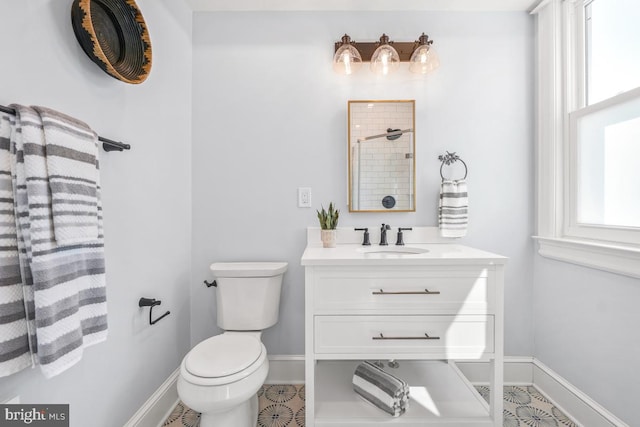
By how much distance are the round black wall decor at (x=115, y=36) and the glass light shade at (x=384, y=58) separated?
1182 millimetres

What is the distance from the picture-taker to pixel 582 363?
148cm

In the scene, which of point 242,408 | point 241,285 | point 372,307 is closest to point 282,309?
point 241,285

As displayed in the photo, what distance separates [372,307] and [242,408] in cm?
73

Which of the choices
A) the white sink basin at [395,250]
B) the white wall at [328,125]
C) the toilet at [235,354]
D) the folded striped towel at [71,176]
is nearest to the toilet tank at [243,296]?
the toilet at [235,354]

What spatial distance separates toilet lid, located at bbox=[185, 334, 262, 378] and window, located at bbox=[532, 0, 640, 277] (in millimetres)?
1652

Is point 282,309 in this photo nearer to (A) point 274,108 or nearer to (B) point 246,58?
(A) point 274,108

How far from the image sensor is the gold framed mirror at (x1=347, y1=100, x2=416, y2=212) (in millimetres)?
1805

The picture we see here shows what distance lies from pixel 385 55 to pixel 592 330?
5.84 ft

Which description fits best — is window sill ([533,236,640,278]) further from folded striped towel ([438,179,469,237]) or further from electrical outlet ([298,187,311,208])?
electrical outlet ([298,187,311,208])

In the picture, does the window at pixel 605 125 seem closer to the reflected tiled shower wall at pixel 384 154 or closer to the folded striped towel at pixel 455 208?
the folded striped towel at pixel 455 208

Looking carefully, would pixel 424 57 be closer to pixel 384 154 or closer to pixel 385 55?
pixel 385 55

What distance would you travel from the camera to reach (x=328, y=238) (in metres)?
1.70

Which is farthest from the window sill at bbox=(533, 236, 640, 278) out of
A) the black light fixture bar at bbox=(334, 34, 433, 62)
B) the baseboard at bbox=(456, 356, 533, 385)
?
the black light fixture bar at bbox=(334, 34, 433, 62)

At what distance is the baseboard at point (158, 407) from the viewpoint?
136 centimetres
